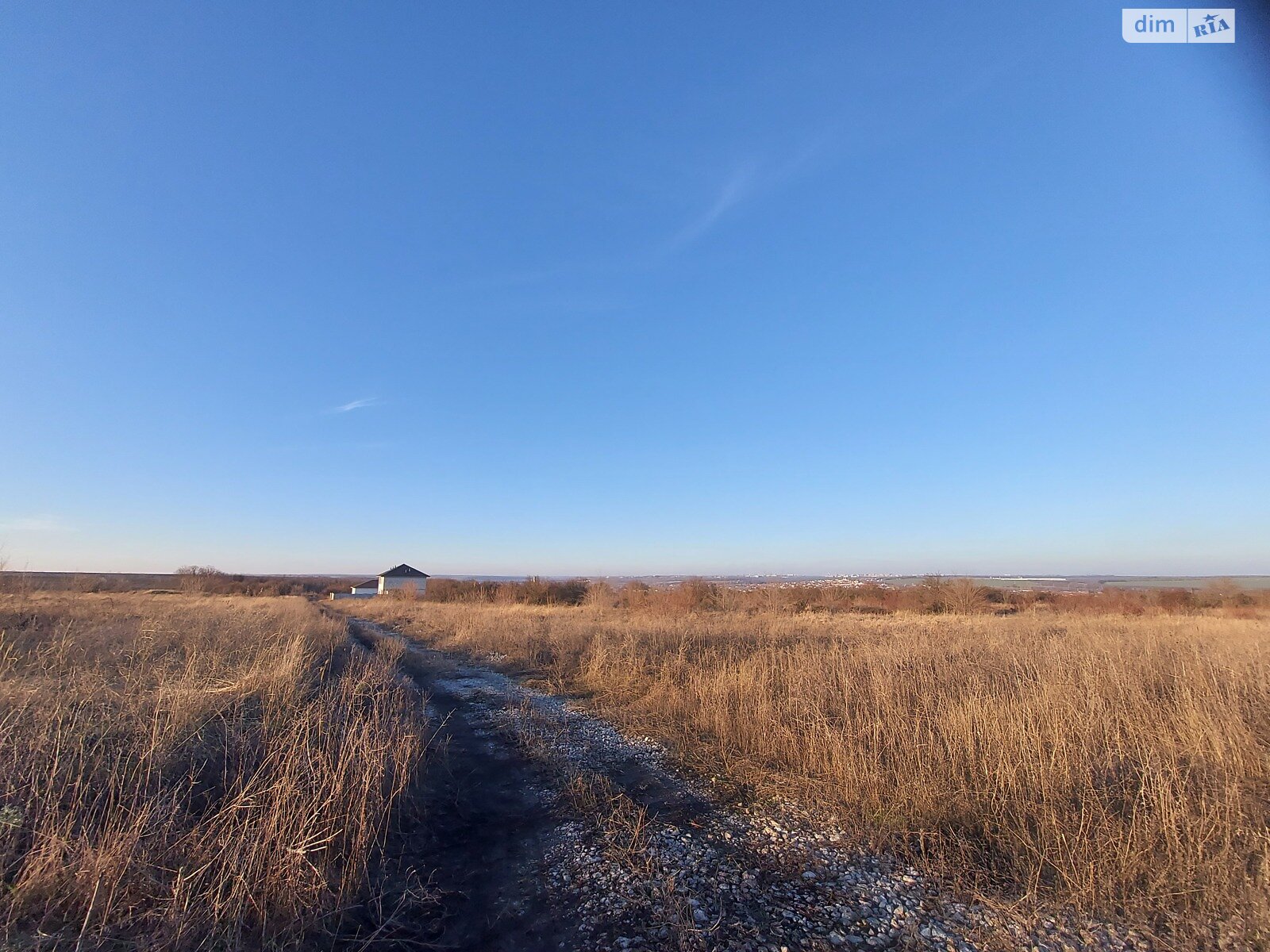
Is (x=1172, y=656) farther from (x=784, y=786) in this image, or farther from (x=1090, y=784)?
(x=784, y=786)

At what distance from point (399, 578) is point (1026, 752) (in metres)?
74.6

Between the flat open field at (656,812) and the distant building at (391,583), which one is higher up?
the flat open field at (656,812)

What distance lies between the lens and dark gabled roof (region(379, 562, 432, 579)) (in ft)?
228

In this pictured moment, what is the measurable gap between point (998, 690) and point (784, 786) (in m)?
3.96

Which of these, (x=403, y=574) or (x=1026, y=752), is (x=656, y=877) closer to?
(x=1026, y=752)

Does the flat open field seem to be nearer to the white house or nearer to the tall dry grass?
the tall dry grass

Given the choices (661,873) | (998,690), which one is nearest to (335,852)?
(661,873)

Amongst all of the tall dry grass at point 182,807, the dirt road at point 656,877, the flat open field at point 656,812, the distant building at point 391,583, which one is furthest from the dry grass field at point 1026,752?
the distant building at point 391,583

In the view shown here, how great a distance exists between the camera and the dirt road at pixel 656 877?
3289 millimetres

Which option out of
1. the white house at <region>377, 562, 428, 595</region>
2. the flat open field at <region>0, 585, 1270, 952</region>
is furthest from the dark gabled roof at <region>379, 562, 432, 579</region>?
the flat open field at <region>0, 585, 1270, 952</region>

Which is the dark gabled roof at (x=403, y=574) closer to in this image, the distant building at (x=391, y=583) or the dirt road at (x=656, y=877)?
the distant building at (x=391, y=583)

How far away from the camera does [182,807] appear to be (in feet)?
12.9

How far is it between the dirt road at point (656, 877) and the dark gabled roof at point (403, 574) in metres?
70.9

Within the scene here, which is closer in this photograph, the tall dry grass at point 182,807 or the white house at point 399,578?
the tall dry grass at point 182,807
